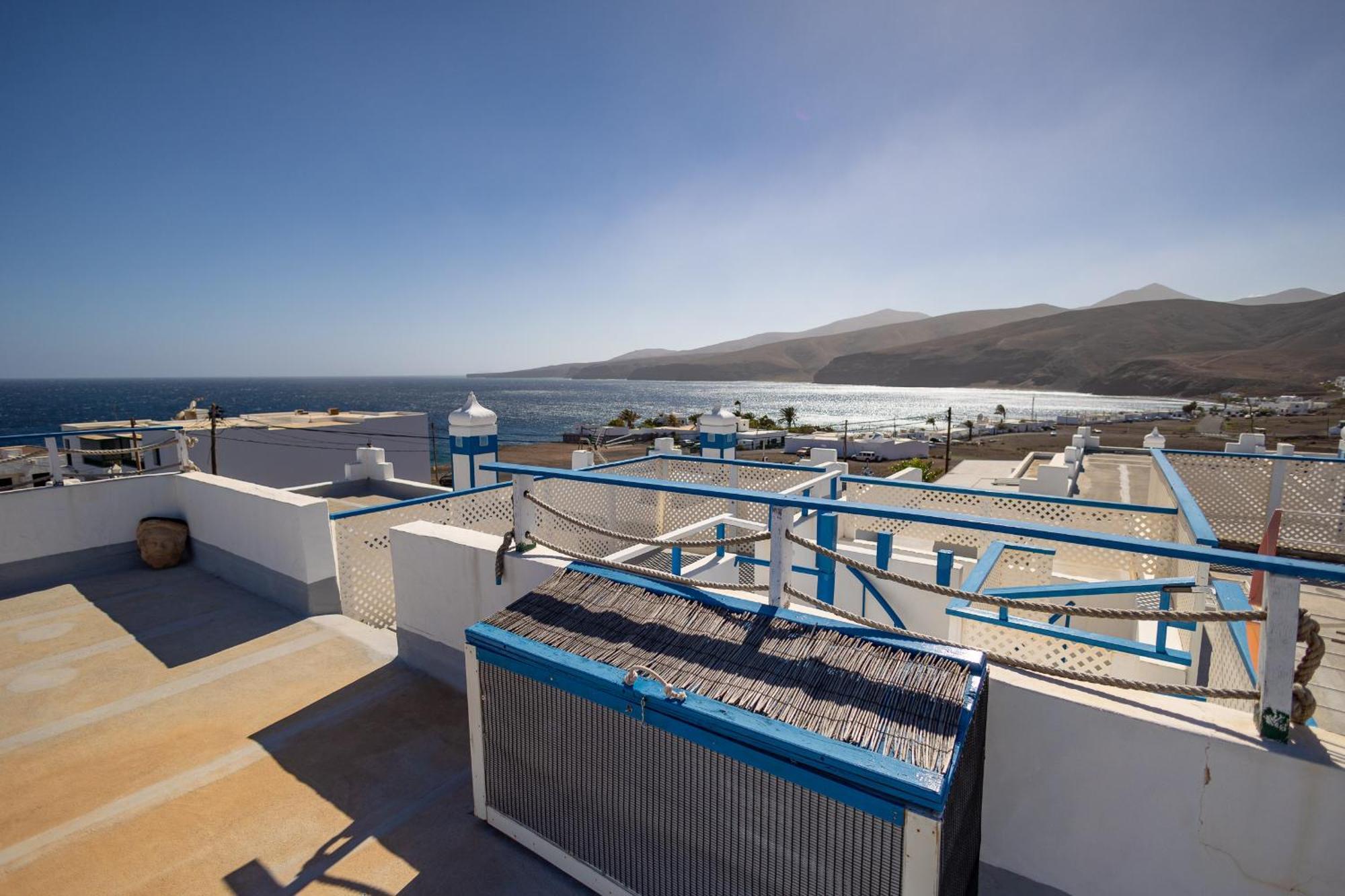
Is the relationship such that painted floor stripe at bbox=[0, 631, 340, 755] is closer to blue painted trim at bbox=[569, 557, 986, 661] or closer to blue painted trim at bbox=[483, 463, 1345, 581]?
blue painted trim at bbox=[569, 557, 986, 661]

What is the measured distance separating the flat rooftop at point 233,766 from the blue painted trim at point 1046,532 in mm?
1609

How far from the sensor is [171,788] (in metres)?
2.84

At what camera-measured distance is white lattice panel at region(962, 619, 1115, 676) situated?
3547 mm

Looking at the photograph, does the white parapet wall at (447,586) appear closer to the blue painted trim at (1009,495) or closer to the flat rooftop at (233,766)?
the flat rooftop at (233,766)

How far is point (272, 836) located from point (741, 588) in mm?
2257

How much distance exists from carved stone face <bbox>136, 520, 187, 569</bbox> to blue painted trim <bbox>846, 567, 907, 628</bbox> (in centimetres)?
661

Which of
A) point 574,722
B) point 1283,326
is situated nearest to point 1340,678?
point 574,722

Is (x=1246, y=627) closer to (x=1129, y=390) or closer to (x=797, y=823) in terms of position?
(x=797, y=823)

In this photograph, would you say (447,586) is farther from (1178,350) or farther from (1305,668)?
(1178,350)

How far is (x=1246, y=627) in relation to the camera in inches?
104

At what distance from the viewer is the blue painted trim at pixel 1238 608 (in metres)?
2.30

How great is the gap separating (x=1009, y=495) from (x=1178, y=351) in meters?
204

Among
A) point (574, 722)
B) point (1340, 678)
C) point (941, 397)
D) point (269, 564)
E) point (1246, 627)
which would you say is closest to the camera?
point (574, 722)

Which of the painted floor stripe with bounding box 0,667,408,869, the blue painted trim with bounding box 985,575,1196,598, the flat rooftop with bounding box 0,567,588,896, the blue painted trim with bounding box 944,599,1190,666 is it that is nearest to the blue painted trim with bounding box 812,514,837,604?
the blue painted trim with bounding box 944,599,1190,666
